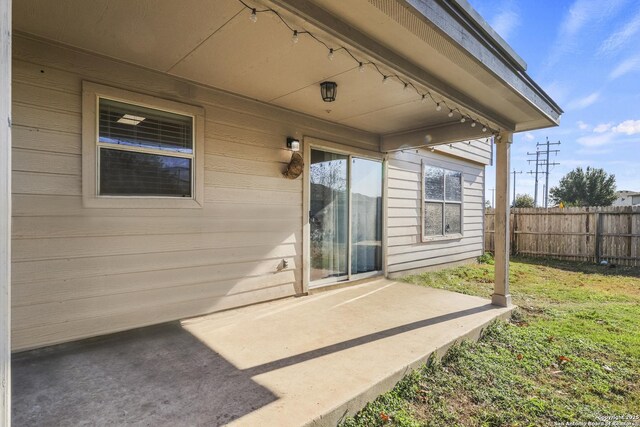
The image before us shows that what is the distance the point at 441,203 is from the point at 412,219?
3.58ft

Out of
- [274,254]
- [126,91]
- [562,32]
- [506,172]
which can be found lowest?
[274,254]

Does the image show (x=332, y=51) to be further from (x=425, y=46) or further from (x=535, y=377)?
(x=535, y=377)

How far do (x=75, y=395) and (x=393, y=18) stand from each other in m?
2.94

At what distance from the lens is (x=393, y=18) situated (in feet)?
6.27

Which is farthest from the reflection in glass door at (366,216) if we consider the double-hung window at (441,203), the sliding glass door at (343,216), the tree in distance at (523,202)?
the tree in distance at (523,202)

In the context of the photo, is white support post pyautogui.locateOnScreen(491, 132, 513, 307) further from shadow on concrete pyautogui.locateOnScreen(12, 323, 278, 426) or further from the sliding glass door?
shadow on concrete pyautogui.locateOnScreen(12, 323, 278, 426)

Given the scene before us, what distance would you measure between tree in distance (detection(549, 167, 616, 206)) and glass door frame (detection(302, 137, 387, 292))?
2525cm

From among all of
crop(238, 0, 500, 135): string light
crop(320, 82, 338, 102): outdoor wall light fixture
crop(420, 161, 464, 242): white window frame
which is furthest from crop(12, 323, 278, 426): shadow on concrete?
crop(420, 161, 464, 242): white window frame

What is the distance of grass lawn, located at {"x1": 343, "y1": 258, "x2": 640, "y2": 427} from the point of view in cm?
200

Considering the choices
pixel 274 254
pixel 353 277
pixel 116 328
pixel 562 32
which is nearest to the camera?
pixel 116 328

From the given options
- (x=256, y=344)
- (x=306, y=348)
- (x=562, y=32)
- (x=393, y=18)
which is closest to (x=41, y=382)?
(x=256, y=344)

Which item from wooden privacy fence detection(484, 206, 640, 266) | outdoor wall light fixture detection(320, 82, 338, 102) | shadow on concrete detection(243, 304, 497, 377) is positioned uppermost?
outdoor wall light fixture detection(320, 82, 338, 102)

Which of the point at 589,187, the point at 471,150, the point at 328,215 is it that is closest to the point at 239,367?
the point at 328,215

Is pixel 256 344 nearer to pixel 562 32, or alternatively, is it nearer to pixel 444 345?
pixel 444 345
